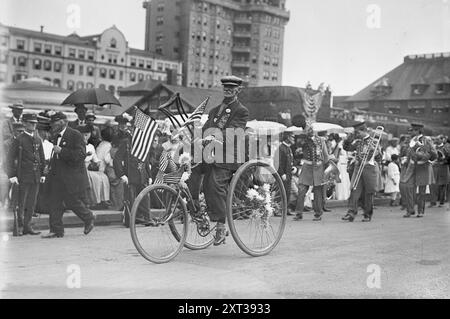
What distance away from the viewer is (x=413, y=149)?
43.3 ft

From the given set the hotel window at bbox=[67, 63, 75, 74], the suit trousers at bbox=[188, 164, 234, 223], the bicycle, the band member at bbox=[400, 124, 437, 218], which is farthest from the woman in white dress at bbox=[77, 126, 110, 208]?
the hotel window at bbox=[67, 63, 75, 74]

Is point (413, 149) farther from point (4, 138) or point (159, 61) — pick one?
point (159, 61)

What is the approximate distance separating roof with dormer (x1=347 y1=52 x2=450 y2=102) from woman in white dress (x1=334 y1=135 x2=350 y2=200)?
220 ft

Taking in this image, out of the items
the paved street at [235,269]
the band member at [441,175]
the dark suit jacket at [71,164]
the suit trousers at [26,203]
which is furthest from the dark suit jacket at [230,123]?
the band member at [441,175]

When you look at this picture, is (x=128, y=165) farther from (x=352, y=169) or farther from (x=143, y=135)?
(x=352, y=169)

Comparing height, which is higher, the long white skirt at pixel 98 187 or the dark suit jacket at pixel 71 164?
the dark suit jacket at pixel 71 164

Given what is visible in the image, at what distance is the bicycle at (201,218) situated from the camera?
21.9ft

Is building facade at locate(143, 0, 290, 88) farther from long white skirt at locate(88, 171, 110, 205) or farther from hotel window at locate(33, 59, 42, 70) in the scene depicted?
hotel window at locate(33, 59, 42, 70)

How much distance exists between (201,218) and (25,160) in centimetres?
327

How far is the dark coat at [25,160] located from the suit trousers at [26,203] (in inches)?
3.8

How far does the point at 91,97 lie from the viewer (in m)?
11.7

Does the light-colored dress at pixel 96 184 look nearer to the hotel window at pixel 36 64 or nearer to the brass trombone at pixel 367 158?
the brass trombone at pixel 367 158
